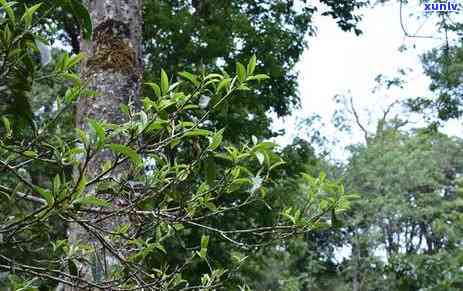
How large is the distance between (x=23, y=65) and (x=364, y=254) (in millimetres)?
22337

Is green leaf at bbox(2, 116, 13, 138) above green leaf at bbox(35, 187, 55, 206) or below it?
above

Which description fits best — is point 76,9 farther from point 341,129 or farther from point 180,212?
point 341,129

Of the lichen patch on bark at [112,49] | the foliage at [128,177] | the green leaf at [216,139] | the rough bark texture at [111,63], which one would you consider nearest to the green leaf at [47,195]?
the foliage at [128,177]

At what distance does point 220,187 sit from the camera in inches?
50.4

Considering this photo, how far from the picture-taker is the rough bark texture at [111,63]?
205 cm

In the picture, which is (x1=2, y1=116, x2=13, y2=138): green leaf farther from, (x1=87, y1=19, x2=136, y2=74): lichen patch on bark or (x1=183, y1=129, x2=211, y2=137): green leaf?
(x1=87, y1=19, x2=136, y2=74): lichen patch on bark

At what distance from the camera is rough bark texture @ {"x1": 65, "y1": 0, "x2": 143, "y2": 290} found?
6.73 ft

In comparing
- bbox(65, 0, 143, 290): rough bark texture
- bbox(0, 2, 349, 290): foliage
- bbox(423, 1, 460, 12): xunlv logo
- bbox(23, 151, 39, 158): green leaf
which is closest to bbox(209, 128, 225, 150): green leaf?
bbox(0, 2, 349, 290): foliage

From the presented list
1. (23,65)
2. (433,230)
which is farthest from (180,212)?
(433,230)

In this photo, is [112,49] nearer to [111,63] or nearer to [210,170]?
[111,63]

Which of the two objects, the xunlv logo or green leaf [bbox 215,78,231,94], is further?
the xunlv logo

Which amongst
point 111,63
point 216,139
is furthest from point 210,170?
point 111,63

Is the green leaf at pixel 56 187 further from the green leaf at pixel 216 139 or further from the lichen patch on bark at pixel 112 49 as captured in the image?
the lichen patch on bark at pixel 112 49

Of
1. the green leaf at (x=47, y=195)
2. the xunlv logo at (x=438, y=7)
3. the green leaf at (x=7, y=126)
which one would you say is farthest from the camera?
the xunlv logo at (x=438, y=7)
